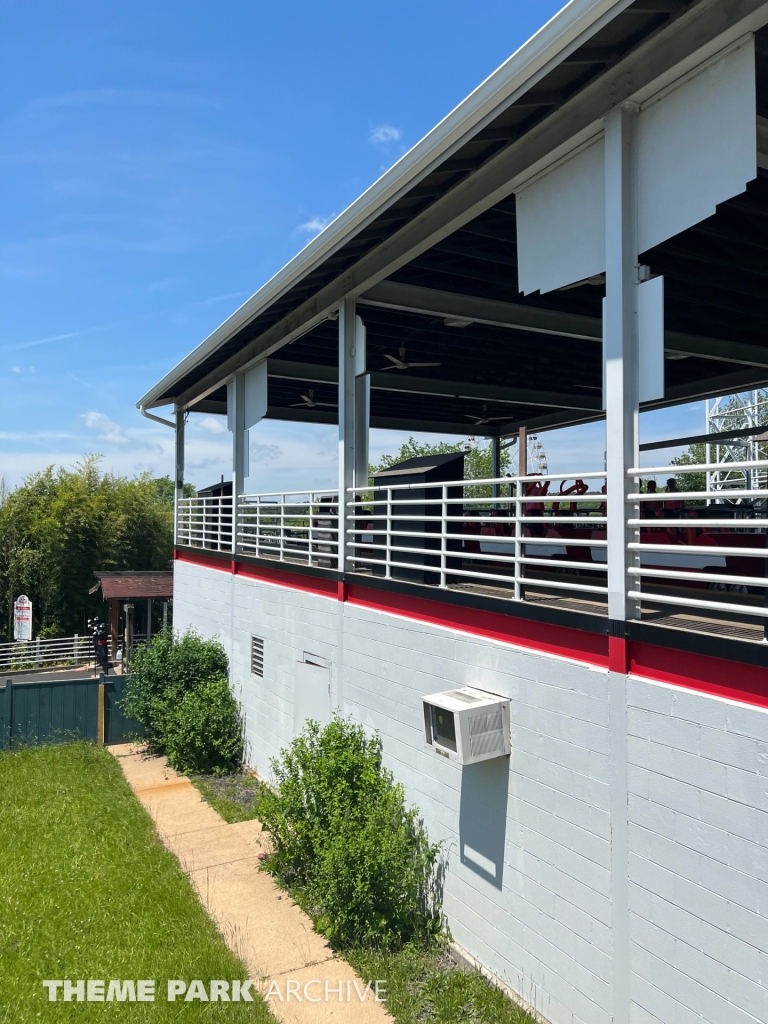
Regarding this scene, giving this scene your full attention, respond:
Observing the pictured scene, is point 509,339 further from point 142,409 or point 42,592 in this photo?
point 42,592

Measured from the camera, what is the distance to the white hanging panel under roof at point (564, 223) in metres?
4.70

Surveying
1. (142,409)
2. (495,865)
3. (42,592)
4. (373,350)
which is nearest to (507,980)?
(495,865)

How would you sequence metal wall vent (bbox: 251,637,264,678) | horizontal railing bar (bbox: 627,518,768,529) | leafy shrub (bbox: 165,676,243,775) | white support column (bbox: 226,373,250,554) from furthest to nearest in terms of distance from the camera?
white support column (bbox: 226,373,250,554)
leafy shrub (bbox: 165,676,243,775)
metal wall vent (bbox: 251,637,264,678)
horizontal railing bar (bbox: 627,518,768,529)

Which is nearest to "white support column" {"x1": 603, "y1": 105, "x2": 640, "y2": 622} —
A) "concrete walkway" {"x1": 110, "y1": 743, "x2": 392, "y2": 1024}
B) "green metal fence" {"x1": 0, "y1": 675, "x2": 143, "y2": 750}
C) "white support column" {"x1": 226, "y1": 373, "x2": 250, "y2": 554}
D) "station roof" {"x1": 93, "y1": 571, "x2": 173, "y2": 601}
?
"concrete walkway" {"x1": 110, "y1": 743, "x2": 392, "y2": 1024}

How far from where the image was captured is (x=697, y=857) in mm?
3547

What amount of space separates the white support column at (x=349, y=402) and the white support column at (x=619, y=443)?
3.78 meters

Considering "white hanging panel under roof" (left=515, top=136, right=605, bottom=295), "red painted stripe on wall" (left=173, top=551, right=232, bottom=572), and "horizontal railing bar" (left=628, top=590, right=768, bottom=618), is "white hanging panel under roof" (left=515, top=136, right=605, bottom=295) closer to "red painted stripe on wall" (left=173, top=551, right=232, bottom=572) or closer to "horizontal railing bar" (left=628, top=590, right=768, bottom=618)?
"horizontal railing bar" (left=628, top=590, right=768, bottom=618)

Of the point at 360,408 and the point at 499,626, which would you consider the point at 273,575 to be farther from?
the point at 499,626

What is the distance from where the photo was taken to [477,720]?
4.86 metres

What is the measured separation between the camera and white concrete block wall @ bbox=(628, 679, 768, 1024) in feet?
10.8

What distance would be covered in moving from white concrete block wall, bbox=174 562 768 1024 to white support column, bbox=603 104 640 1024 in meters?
0.07

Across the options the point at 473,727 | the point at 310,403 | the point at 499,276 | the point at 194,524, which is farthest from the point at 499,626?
the point at 310,403

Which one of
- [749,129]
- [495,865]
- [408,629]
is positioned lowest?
[495,865]

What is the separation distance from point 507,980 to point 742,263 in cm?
669
